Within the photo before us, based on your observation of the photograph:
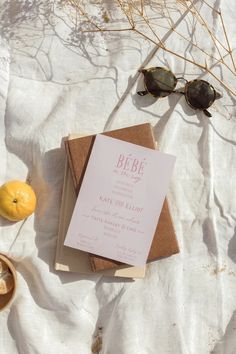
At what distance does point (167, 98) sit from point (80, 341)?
0.48 metres

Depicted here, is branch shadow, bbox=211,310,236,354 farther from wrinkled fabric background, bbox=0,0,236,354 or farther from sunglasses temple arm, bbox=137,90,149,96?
sunglasses temple arm, bbox=137,90,149,96

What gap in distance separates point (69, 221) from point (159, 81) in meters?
0.31

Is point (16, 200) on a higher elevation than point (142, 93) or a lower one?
lower

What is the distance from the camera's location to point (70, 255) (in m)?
0.84

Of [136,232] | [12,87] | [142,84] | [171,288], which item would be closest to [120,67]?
[142,84]

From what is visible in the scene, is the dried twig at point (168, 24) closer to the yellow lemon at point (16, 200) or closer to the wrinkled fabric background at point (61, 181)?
the wrinkled fabric background at point (61, 181)

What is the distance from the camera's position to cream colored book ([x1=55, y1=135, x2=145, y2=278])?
837 mm

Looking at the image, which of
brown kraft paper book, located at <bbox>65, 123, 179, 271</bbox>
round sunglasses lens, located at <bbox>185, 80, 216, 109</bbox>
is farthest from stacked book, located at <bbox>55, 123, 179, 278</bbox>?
round sunglasses lens, located at <bbox>185, 80, 216, 109</bbox>

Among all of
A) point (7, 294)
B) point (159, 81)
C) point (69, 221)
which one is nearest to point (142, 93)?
point (159, 81)

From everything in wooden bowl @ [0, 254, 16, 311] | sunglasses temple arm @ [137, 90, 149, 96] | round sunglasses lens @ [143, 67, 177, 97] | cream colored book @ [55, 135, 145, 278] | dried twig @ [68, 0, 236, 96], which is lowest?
wooden bowl @ [0, 254, 16, 311]

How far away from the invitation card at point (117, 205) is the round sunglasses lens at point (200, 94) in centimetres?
13

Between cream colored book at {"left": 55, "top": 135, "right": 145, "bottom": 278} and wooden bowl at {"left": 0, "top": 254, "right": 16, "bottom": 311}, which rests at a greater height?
cream colored book at {"left": 55, "top": 135, "right": 145, "bottom": 278}

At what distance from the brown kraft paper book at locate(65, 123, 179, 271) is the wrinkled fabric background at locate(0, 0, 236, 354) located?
0.04 meters

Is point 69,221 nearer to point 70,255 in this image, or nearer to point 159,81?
point 70,255
